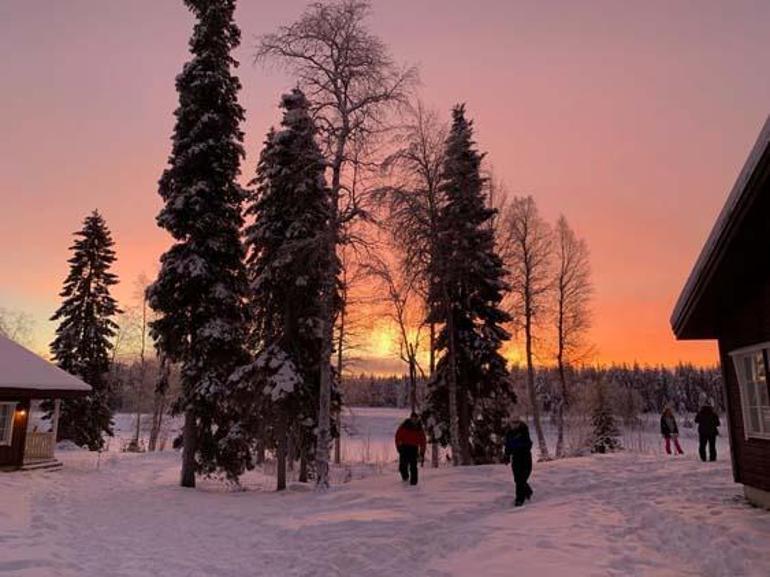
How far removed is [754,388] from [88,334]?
3683 centimetres

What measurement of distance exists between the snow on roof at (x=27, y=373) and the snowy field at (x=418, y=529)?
16.5 ft

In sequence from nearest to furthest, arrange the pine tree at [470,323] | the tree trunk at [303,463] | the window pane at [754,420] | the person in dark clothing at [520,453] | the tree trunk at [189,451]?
the window pane at [754,420]
the person in dark clothing at [520,453]
the tree trunk at [189,451]
the tree trunk at [303,463]
the pine tree at [470,323]

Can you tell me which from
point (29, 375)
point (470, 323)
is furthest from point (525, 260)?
point (29, 375)

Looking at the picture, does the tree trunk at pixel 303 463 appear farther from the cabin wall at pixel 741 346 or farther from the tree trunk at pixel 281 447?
the cabin wall at pixel 741 346

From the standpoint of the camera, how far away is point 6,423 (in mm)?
21281

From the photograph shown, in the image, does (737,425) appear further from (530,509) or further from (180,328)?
(180,328)

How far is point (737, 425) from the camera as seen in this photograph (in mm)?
11305

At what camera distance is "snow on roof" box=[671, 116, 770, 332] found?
7.66 m

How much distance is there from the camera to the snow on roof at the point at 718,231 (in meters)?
7.66

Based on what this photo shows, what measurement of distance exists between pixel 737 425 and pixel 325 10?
1627 centimetres

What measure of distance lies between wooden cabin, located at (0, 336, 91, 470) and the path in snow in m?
4.68

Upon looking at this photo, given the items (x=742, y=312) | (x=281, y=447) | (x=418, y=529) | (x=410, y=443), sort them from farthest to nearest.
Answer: (x=281, y=447) → (x=410, y=443) → (x=742, y=312) → (x=418, y=529)

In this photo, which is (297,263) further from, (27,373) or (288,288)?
(27,373)

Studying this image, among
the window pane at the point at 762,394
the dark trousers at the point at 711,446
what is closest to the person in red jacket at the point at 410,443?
the window pane at the point at 762,394
